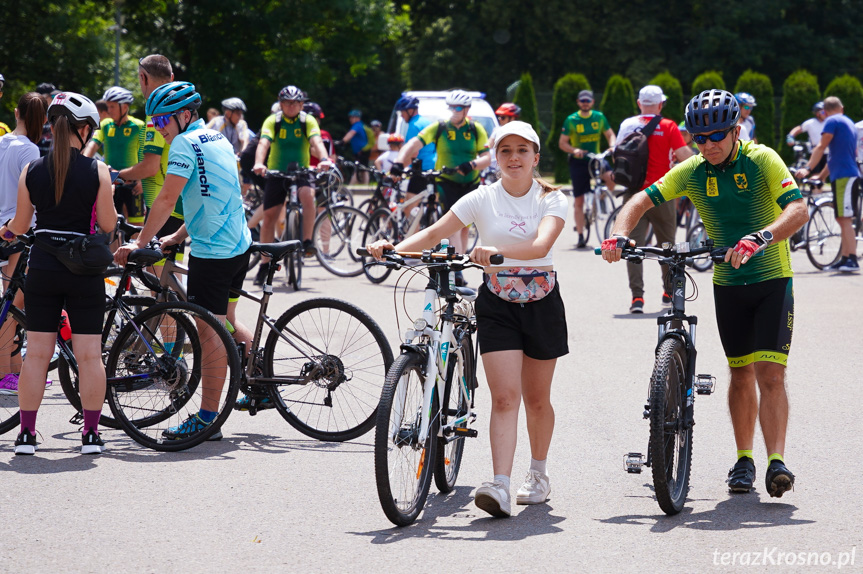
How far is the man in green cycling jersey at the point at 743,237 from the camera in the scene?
5.57 meters

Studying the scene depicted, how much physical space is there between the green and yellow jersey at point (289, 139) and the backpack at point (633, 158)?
3208mm

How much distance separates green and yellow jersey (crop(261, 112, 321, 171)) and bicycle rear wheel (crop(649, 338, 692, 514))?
7771mm

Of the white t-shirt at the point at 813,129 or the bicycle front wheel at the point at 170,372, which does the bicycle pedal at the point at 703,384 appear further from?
the white t-shirt at the point at 813,129

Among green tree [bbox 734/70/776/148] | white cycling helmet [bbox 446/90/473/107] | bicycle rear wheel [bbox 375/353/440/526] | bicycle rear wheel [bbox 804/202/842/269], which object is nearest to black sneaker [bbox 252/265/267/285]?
white cycling helmet [bbox 446/90/473/107]

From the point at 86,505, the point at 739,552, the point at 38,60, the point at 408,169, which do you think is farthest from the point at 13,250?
the point at 38,60

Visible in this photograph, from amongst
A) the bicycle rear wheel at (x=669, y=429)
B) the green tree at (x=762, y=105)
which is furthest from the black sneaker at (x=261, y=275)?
the green tree at (x=762, y=105)

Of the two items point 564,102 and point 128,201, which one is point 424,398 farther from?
point 564,102

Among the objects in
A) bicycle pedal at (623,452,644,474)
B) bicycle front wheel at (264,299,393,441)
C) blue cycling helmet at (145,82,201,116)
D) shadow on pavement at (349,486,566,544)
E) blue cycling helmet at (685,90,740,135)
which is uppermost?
blue cycling helmet at (145,82,201,116)

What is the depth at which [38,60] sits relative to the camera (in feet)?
106

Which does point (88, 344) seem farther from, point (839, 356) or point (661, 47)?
point (661, 47)

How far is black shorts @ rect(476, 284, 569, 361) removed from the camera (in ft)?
17.5

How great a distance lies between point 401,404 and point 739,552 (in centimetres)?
149

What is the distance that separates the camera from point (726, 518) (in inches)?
207

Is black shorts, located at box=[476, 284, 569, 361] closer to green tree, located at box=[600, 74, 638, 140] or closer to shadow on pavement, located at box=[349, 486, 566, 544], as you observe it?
shadow on pavement, located at box=[349, 486, 566, 544]
